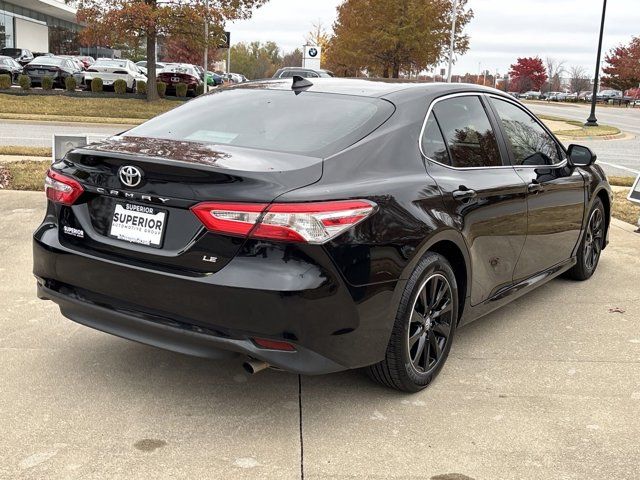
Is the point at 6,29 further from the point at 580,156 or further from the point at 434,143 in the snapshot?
the point at 434,143

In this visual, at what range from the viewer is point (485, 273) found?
4250 mm

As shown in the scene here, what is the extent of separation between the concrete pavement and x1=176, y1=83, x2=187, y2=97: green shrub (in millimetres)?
23602

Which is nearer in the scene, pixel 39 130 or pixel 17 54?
pixel 39 130

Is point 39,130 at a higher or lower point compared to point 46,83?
lower

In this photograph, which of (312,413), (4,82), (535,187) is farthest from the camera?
(4,82)

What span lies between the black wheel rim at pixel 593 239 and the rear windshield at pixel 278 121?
289 cm

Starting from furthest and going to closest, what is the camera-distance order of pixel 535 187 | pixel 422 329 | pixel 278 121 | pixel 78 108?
pixel 78 108 < pixel 535 187 < pixel 278 121 < pixel 422 329

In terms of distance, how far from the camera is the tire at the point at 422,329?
3502mm

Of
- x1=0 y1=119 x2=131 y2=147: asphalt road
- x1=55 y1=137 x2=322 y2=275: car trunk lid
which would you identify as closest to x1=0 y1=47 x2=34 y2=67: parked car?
x1=0 y1=119 x2=131 y2=147: asphalt road

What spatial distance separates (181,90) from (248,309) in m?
25.7

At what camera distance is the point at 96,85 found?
89.5ft

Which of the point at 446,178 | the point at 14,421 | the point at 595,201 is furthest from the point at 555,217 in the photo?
the point at 14,421

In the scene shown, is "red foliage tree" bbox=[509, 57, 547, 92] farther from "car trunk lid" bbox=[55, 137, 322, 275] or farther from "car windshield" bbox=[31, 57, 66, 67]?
"car trunk lid" bbox=[55, 137, 322, 275]

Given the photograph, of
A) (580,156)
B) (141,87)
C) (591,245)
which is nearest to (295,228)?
(580,156)
